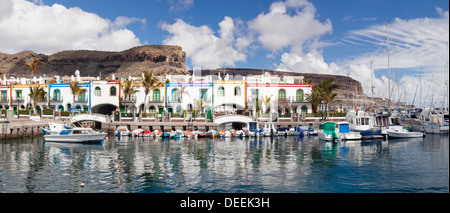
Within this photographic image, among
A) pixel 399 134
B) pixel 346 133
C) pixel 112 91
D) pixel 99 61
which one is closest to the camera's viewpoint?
pixel 346 133

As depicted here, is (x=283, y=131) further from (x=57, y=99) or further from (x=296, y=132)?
(x=57, y=99)

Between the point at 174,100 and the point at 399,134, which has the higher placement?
the point at 174,100

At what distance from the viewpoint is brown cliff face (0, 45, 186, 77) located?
164 m

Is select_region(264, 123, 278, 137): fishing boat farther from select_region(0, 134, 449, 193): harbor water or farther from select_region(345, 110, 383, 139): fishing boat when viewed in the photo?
select_region(0, 134, 449, 193): harbor water

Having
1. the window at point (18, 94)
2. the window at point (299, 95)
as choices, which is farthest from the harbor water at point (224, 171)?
the window at point (18, 94)

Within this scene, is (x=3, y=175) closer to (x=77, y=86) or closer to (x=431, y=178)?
(x=431, y=178)

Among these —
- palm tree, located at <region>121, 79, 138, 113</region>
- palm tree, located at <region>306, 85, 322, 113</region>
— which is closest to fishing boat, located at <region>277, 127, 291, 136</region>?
palm tree, located at <region>306, 85, 322, 113</region>

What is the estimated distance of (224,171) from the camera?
23641mm

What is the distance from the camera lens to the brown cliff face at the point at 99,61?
6457 inches

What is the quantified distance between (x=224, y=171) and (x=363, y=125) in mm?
32020

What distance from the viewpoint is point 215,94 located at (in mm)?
66875

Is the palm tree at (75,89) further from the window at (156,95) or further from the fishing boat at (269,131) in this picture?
the fishing boat at (269,131)

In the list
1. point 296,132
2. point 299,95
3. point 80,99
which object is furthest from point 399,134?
point 80,99
